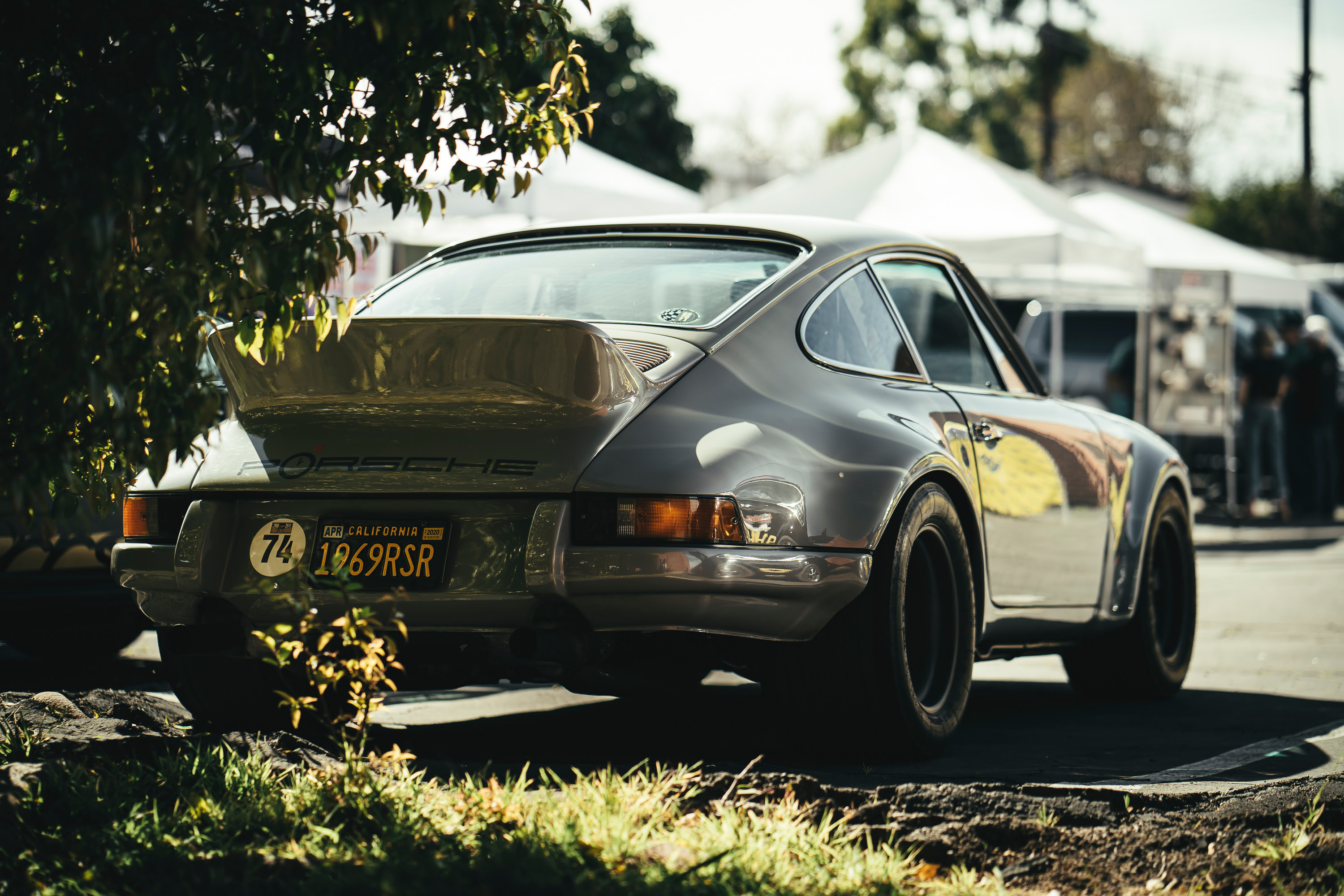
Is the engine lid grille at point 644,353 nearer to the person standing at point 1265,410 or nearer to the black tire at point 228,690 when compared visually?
the black tire at point 228,690

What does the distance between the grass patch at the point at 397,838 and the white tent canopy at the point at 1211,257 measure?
629 inches

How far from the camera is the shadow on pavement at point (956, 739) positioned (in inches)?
166

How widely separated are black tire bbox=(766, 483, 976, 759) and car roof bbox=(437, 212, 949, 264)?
0.84 metres

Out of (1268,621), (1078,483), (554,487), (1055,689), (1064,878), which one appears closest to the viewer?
(1064,878)

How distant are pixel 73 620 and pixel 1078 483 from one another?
369 cm

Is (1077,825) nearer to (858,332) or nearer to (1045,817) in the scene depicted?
(1045,817)

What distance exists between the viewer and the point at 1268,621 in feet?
29.3

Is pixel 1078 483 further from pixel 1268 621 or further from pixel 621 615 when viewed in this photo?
pixel 1268 621

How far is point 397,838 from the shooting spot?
294cm

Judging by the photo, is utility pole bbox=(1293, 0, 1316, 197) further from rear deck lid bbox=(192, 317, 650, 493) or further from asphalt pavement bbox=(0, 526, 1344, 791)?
rear deck lid bbox=(192, 317, 650, 493)

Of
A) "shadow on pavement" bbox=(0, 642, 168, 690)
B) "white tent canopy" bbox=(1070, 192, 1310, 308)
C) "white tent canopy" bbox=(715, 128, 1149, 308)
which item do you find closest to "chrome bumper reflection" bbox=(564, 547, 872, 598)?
"shadow on pavement" bbox=(0, 642, 168, 690)

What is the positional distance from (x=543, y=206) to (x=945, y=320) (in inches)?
214

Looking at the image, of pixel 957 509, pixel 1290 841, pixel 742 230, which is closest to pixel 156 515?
pixel 742 230

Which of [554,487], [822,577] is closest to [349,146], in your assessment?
[554,487]
